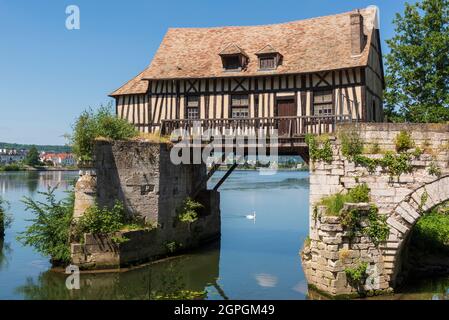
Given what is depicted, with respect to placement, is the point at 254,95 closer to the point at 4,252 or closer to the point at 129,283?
the point at 129,283

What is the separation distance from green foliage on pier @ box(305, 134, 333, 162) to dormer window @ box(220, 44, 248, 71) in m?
5.81

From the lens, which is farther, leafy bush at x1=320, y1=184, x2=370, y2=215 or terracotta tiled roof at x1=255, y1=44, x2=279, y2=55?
terracotta tiled roof at x1=255, y1=44, x2=279, y2=55

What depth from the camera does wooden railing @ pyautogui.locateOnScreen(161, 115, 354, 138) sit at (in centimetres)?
1371

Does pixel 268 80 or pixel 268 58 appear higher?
pixel 268 58

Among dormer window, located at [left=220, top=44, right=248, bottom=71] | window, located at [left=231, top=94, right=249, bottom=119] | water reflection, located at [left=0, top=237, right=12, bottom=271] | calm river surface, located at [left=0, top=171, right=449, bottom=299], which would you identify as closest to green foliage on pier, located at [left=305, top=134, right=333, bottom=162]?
calm river surface, located at [left=0, top=171, right=449, bottom=299]

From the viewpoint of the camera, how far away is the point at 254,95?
1538 cm

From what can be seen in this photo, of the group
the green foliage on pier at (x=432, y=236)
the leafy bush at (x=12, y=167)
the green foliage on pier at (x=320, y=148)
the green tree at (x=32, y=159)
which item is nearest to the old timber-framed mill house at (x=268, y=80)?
the green foliage on pier at (x=320, y=148)

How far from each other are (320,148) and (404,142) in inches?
73.3

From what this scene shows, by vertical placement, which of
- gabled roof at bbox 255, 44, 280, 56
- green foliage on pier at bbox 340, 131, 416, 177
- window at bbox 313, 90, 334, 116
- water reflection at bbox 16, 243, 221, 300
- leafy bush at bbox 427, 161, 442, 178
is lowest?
water reflection at bbox 16, 243, 221, 300

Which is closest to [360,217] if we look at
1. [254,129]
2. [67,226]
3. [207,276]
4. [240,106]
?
[207,276]

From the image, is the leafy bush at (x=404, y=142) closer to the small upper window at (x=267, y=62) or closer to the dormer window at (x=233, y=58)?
the small upper window at (x=267, y=62)

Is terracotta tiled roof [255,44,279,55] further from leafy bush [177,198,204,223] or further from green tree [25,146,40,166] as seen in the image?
green tree [25,146,40,166]

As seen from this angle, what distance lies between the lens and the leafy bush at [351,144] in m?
10.3
